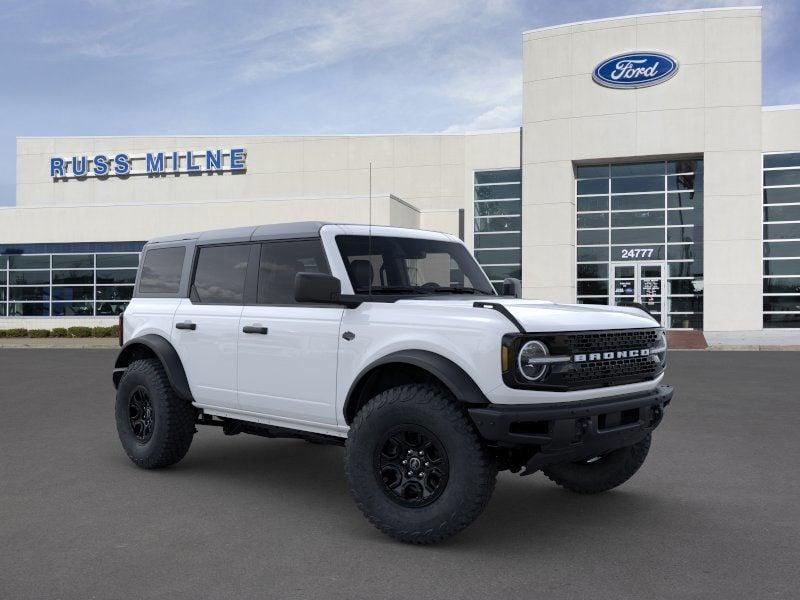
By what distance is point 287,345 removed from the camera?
5738mm

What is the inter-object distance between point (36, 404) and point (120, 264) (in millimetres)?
25482

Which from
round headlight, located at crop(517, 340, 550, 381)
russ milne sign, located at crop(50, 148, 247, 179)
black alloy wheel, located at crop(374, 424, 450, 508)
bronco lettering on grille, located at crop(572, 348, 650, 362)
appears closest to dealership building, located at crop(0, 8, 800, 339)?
russ milne sign, located at crop(50, 148, 247, 179)

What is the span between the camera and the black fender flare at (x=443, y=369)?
4617mm

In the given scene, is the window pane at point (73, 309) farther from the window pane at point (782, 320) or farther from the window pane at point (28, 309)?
the window pane at point (782, 320)

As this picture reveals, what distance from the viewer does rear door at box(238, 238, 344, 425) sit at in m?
5.50

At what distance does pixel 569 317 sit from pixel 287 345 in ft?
6.86

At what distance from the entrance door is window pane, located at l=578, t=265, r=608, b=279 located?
361mm

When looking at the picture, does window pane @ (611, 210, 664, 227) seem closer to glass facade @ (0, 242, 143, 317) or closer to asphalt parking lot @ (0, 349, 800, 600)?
glass facade @ (0, 242, 143, 317)

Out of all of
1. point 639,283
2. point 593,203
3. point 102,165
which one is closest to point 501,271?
point 593,203

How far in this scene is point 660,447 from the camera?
8.02 meters

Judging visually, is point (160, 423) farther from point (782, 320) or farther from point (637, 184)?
point (782, 320)

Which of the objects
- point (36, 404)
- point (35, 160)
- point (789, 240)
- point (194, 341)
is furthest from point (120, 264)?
point (194, 341)

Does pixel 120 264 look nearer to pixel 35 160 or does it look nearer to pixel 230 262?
pixel 35 160

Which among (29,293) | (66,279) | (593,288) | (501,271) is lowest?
(29,293)
